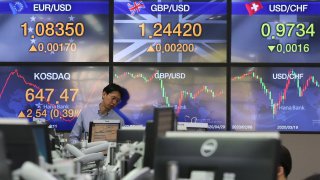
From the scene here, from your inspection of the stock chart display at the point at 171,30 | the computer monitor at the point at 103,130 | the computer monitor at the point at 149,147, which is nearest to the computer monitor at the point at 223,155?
the computer monitor at the point at 149,147

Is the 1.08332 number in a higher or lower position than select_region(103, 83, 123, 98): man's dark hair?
higher

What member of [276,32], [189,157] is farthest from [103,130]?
[189,157]

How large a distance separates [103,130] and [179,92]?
150cm

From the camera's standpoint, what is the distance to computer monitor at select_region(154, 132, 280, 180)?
2078 millimetres

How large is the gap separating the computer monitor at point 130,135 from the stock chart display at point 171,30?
2258 mm

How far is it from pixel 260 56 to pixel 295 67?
14.4 inches

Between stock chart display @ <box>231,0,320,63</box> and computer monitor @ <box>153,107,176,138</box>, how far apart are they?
3.17 metres

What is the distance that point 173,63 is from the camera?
5980 mm

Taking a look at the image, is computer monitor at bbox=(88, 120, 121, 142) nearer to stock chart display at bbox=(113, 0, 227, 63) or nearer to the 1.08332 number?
stock chart display at bbox=(113, 0, 227, 63)

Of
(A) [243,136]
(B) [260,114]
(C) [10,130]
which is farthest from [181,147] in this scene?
(B) [260,114]

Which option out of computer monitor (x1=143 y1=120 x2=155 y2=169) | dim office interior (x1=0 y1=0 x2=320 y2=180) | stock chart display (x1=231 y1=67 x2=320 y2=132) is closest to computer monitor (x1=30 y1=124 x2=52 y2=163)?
computer monitor (x1=143 y1=120 x2=155 y2=169)

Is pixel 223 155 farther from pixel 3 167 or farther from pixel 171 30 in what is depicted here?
pixel 171 30

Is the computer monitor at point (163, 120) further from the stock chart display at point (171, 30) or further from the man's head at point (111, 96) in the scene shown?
the stock chart display at point (171, 30)

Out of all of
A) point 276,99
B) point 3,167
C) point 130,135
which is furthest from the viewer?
point 276,99
